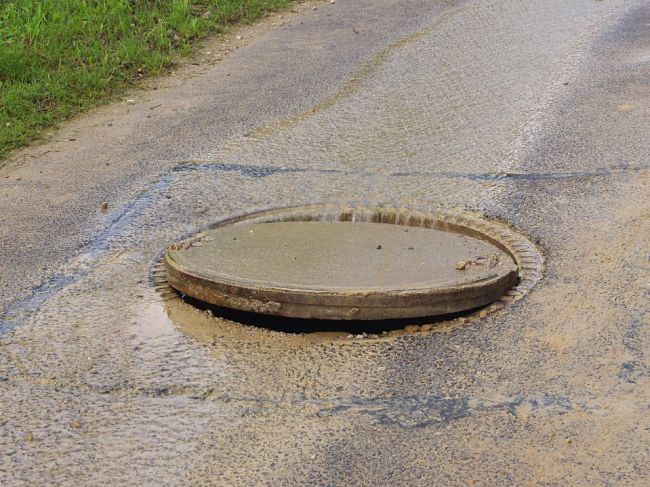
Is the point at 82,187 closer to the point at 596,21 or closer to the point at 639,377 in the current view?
the point at 639,377

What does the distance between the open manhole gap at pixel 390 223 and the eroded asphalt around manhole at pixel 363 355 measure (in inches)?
2.4

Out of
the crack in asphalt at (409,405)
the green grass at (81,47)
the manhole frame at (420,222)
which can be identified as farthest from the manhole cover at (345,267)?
the green grass at (81,47)

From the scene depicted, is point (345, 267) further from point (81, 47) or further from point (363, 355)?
point (81, 47)

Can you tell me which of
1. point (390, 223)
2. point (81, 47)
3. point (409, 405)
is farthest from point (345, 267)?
point (81, 47)

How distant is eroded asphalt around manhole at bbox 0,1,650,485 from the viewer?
2566 millimetres

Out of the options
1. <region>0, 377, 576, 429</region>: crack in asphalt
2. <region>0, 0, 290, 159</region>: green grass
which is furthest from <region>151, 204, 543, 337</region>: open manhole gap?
<region>0, 0, 290, 159</region>: green grass

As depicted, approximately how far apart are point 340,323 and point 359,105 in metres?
2.63

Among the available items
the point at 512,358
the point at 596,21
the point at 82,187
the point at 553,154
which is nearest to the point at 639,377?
the point at 512,358

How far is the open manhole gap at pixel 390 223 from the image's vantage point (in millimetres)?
3258

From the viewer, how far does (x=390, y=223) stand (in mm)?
4027

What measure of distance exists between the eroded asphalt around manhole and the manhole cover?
0.11 m

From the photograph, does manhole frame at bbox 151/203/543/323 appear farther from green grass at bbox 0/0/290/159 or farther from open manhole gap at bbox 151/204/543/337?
green grass at bbox 0/0/290/159

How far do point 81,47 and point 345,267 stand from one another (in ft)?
12.6

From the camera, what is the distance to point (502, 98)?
5680mm
